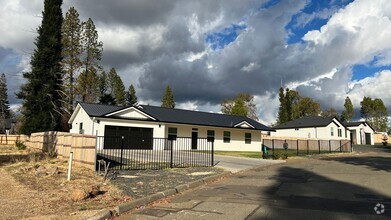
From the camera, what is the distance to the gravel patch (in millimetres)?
9867

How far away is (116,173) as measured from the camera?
13281mm

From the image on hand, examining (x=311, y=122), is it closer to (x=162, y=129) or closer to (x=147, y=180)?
(x=162, y=129)

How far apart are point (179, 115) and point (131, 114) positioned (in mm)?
7697

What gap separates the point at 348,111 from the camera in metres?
94.9

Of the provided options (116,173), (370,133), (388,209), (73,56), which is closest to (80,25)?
(73,56)

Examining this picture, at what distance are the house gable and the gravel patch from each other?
55.5 feet

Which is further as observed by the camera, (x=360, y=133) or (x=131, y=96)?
(x=131, y=96)

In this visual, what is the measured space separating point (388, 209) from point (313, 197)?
1.96 m

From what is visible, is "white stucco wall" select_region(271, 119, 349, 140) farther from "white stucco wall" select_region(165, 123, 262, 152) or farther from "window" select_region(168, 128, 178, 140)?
"window" select_region(168, 128, 178, 140)

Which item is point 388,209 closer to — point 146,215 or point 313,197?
point 313,197

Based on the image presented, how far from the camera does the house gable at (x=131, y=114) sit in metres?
30.6

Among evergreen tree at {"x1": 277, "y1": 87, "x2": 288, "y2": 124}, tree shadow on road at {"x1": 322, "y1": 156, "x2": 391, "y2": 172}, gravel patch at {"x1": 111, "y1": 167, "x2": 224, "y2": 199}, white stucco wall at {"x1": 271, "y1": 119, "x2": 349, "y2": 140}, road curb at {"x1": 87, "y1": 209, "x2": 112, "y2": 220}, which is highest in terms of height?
evergreen tree at {"x1": 277, "y1": 87, "x2": 288, "y2": 124}

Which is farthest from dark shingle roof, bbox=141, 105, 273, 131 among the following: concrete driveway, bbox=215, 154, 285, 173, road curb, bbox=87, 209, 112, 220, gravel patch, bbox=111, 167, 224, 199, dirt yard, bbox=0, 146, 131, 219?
road curb, bbox=87, 209, 112, 220

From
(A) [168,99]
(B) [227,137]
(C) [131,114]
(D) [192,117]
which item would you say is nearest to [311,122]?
(B) [227,137]
